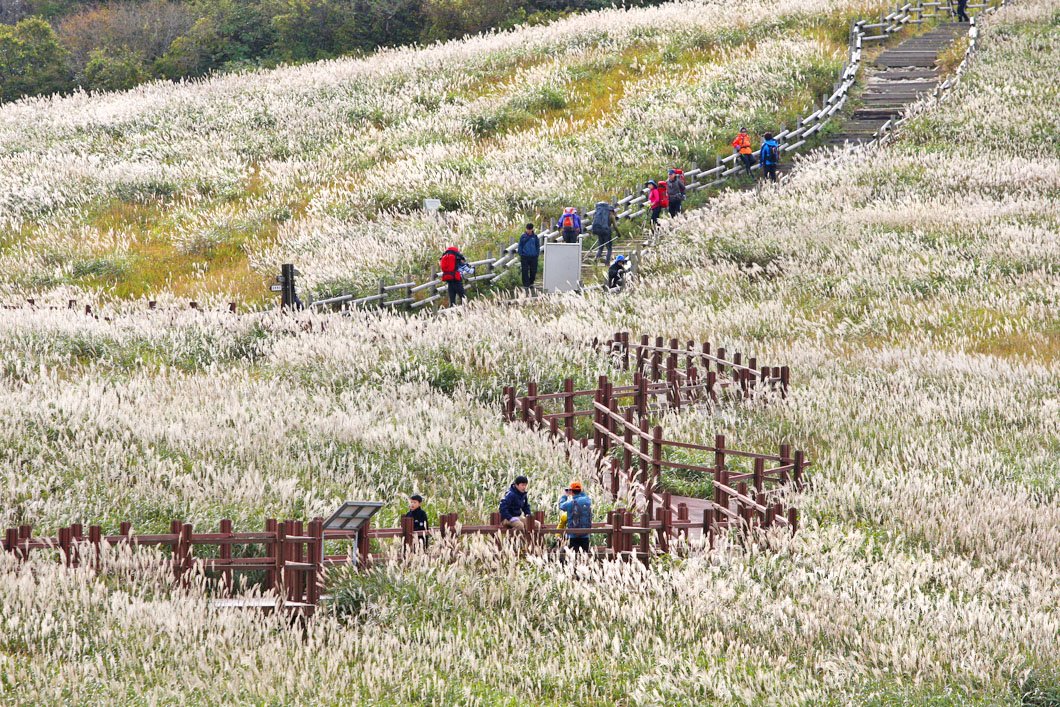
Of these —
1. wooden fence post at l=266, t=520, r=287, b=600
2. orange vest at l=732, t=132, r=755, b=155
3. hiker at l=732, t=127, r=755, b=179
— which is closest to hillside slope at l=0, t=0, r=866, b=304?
hiker at l=732, t=127, r=755, b=179

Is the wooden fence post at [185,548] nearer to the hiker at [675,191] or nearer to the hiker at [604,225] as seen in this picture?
the hiker at [604,225]

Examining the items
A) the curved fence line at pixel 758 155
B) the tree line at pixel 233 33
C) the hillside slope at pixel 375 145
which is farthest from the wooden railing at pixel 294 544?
the tree line at pixel 233 33

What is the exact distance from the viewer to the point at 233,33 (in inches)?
2088

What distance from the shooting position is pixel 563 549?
1040 centimetres

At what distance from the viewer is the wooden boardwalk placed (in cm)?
3322

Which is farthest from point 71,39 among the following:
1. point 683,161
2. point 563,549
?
point 563,549

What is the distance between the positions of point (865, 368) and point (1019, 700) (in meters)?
9.85

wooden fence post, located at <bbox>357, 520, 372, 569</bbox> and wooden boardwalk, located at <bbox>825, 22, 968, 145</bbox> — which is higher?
wooden boardwalk, located at <bbox>825, 22, 968, 145</bbox>

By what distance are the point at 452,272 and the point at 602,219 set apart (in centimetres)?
400

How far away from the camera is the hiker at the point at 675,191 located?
27281 mm

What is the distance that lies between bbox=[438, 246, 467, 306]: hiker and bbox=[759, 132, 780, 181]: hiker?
9.83m

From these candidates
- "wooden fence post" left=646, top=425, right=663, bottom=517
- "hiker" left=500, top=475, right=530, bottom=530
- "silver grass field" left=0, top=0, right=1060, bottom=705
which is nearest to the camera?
"silver grass field" left=0, top=0, right=1060, bottom=705

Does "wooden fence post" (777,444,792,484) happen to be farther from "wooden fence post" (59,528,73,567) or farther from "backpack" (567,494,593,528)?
"wooden fence post" (59,528,73,567)

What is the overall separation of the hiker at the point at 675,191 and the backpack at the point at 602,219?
8.72ft
